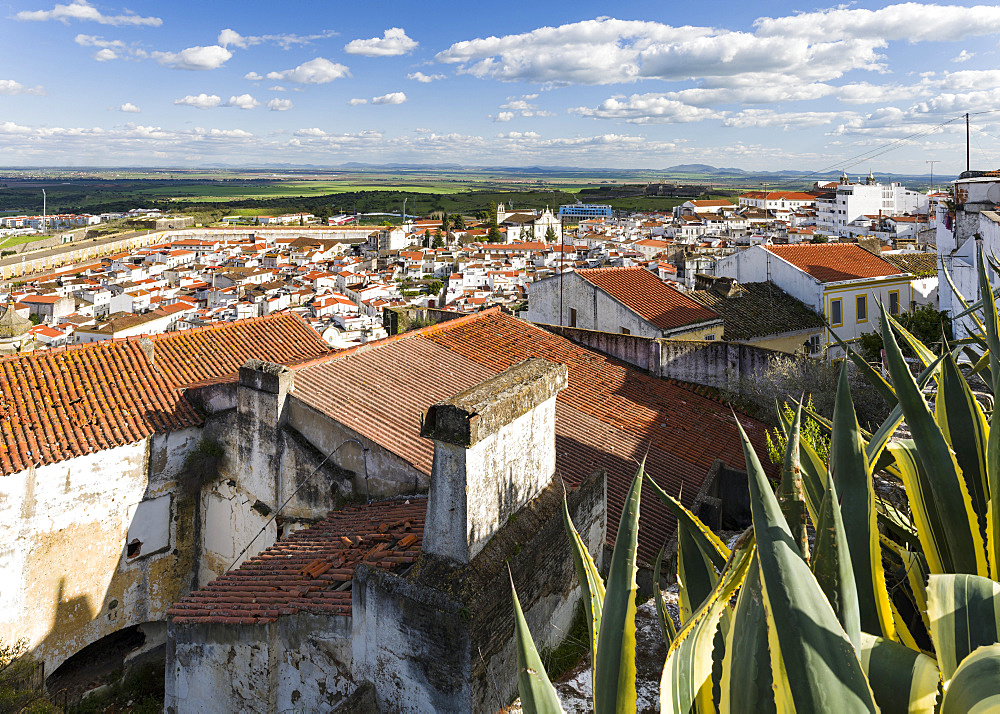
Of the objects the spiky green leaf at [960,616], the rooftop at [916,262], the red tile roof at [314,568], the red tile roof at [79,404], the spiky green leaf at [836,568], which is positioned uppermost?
the rooftop at [916,262]

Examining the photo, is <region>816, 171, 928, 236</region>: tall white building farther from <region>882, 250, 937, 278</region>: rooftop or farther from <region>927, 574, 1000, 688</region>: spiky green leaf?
<region>927, 574, 1000, 688</region>: spiky green leaf

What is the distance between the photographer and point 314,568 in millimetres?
5551

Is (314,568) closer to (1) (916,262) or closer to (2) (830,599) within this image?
(2) (830,599)

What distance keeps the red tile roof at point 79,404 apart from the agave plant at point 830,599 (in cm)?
926

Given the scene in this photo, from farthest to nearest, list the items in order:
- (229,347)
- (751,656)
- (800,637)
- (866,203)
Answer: (866,203) < (229,347) < (751,656) < (800,637)

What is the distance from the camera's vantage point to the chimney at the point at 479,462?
3936mm

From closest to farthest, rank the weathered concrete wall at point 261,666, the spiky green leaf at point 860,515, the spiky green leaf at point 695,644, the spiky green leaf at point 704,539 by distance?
the spiky green leaf at point 695,644 → the spiky green leaf at point 860,515 → the spiky green leaf at point 704,539 → the weathered concrete wall at point 261,666

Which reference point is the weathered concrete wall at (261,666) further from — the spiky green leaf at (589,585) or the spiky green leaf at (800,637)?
the spiky green leaf at (800,637)

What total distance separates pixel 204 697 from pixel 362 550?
1693 millimetres

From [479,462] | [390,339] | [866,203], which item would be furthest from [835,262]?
[866,203]

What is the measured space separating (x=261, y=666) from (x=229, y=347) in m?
8.72

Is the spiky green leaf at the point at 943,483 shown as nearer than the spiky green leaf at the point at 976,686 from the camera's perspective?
No

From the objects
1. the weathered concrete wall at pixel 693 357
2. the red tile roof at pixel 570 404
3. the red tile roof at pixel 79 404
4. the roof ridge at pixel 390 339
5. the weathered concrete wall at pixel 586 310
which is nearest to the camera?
the red tile roof at pixel 570 404

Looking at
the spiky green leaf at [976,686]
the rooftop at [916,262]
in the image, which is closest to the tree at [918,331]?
the rooftop at [916,262]
